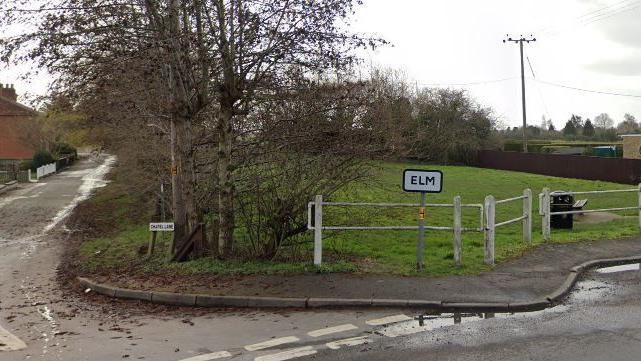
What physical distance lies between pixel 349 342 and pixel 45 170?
48142 millimetres

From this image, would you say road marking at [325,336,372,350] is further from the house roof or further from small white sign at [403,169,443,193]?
the house roof

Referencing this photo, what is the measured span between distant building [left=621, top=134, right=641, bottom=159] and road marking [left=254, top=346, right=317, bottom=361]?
152 ft

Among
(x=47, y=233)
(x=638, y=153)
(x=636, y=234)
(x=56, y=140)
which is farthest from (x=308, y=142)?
(x=56, y=140)

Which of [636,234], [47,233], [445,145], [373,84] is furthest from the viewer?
[445,145]

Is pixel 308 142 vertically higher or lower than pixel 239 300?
higher

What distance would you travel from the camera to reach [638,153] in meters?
45.7

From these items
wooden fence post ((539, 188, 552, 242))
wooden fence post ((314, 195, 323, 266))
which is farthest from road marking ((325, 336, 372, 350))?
wooden fence post ((539, 188, 552, 242))

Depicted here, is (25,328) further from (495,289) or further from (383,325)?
(495,289)

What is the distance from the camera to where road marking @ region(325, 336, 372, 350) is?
6227mm

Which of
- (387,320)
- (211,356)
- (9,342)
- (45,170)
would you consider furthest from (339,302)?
(45,170)

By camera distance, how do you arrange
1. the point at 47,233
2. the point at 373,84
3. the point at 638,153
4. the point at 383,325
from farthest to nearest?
the point at 638,153
the point at 47,233
the point at 373,84
the point at 383,325

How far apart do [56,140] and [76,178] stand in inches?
416

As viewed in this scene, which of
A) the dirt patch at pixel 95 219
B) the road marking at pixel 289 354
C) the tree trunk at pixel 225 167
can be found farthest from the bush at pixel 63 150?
the road marking at pixel 289 354

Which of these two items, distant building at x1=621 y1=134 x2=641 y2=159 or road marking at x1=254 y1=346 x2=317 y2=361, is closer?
road marking at x1=254 y1=346 x2=317 y2=361
